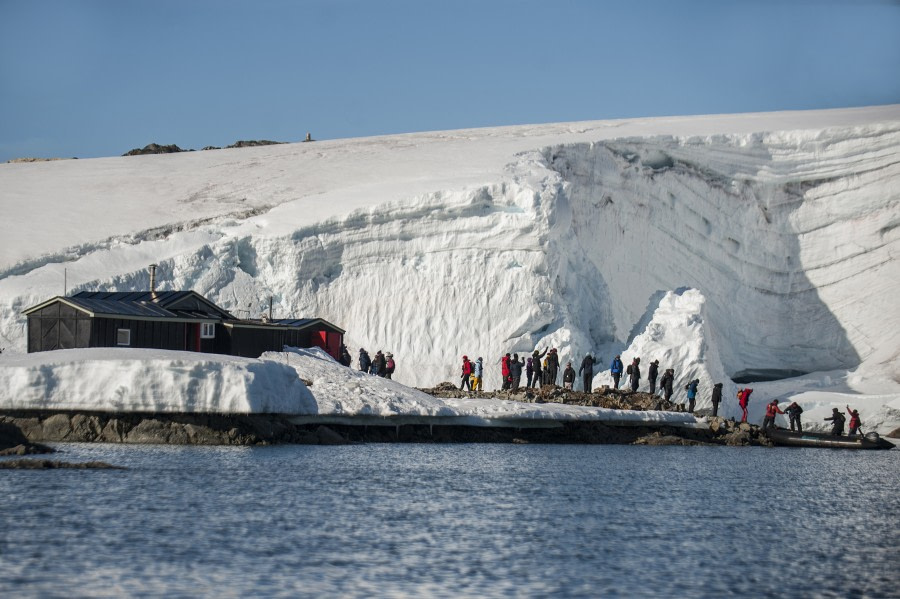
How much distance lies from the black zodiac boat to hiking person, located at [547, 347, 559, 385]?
5.50 metres

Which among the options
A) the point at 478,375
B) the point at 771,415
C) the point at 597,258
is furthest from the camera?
the point at 597,258

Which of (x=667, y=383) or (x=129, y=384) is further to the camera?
(x=667, y=383)

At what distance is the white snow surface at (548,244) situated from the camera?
→ 32094mm

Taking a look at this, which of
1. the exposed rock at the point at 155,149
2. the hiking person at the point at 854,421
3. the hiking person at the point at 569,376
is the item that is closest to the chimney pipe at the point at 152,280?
the hiking person at the point at 569,376

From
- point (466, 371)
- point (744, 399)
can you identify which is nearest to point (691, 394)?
point (744, 399)

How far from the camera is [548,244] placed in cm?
3234

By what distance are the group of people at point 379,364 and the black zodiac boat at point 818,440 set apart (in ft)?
31.2

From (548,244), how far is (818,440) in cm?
855

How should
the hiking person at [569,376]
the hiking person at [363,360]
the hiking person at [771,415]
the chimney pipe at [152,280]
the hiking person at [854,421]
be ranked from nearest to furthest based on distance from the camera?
the chimney pipe at [152,280] < the hiking person at [569,376] < the hiking person at [771,415] < the hiking person at [854,421] < the hiking person at [363,360]

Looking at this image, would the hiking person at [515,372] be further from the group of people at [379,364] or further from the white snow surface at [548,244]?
the group of people at [379,364]

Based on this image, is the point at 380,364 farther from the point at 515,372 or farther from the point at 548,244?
the point at 548,244

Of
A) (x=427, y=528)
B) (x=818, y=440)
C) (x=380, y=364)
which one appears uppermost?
(x=380, y=364)

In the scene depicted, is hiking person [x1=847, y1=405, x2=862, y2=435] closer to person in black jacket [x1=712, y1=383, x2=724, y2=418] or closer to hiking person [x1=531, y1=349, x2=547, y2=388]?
person in black jacket [x1=712, y1=383, x2=724, y2=418]

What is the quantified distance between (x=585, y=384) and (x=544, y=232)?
488 centimetres
